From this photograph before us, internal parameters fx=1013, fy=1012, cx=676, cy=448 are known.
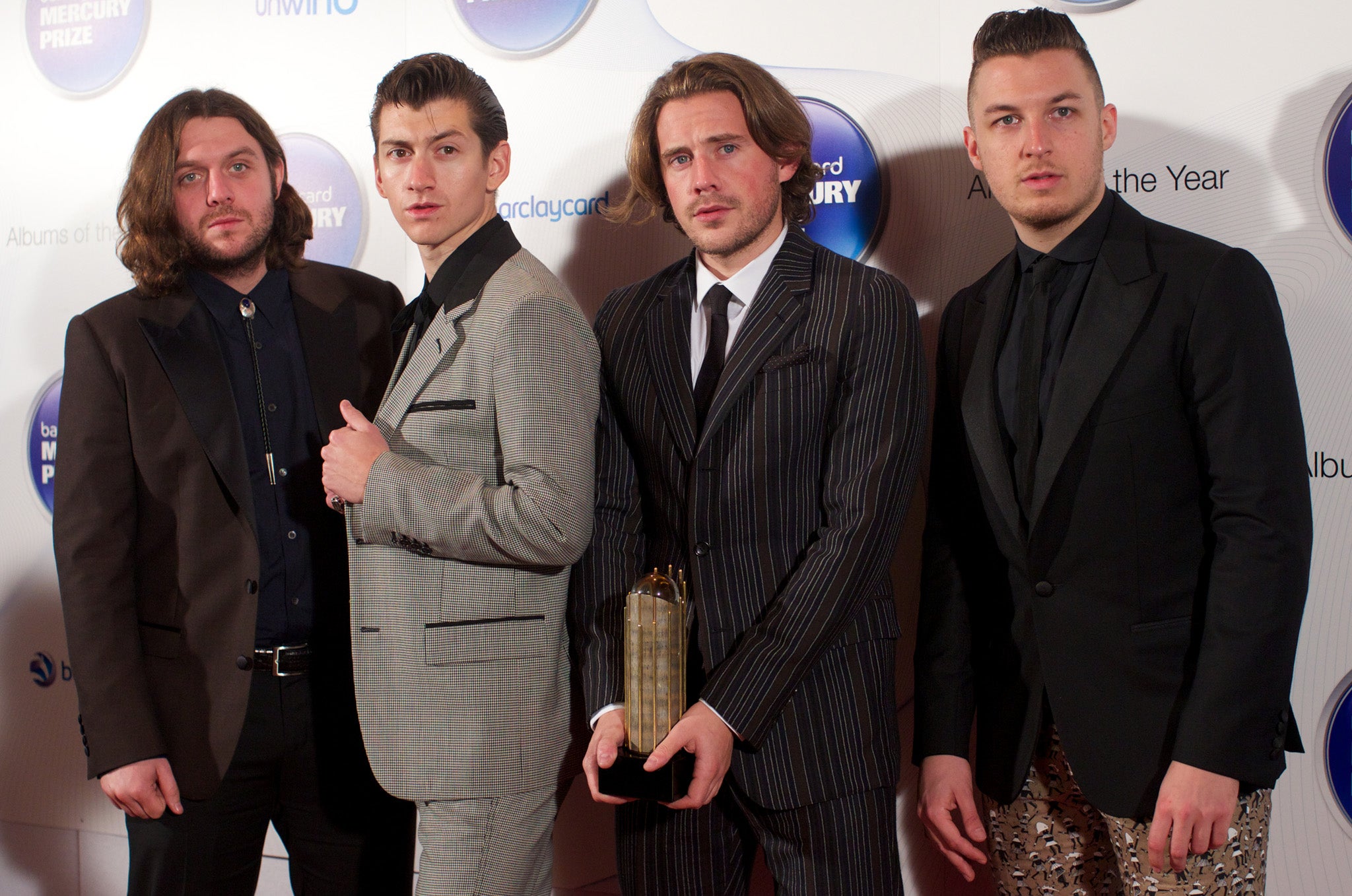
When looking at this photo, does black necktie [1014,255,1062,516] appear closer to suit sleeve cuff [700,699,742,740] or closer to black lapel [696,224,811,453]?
black lapel [696,224,811,453]

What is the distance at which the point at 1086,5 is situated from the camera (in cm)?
247

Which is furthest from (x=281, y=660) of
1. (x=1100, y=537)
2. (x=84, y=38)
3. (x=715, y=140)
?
(x=84, y=38)

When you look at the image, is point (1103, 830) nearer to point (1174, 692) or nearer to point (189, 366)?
point (1174, 692)

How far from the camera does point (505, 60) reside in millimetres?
2939

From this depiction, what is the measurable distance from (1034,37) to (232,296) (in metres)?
1.82

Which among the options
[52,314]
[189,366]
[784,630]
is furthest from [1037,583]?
[52,314]

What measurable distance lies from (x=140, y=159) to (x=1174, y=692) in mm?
2441

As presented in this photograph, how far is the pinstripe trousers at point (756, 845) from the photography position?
1826mm

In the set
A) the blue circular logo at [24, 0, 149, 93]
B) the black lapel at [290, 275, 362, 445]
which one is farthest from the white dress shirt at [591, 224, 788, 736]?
the blue circular logo at [24, 0, 149, 93]

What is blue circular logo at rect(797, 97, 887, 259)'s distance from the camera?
2664 mm

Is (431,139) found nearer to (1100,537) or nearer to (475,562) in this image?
(475,562)

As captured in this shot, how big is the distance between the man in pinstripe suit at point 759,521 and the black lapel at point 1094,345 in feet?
0.79

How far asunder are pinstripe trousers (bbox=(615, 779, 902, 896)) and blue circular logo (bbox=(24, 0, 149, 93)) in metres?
2.93

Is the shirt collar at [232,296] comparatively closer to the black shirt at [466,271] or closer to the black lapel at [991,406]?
the black shirt at [466,271]
